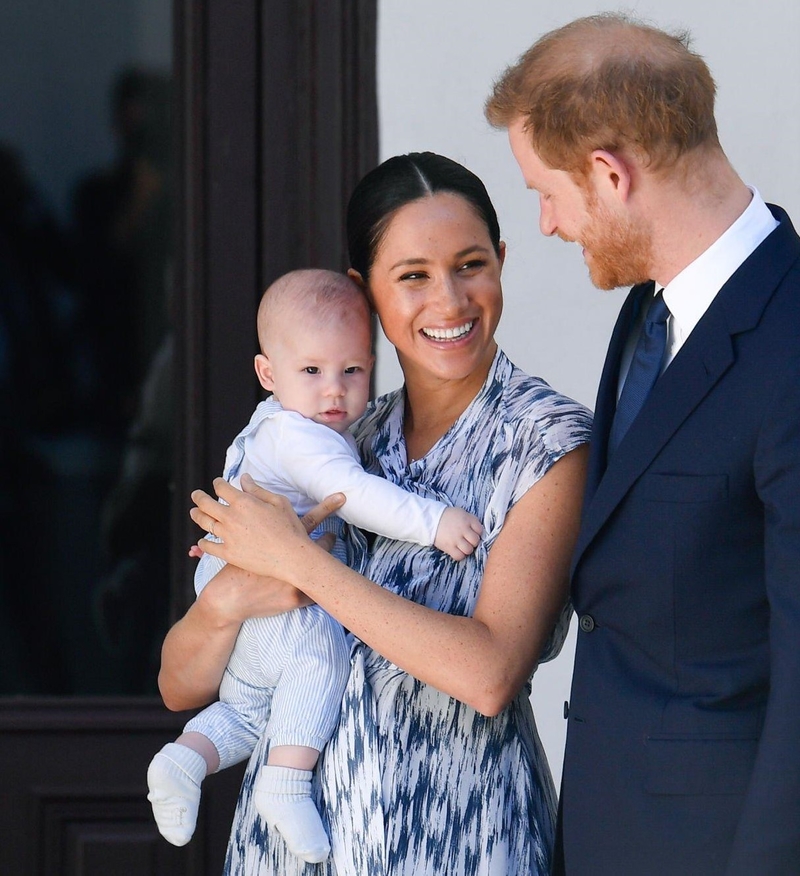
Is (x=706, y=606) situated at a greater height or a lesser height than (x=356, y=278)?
lesser

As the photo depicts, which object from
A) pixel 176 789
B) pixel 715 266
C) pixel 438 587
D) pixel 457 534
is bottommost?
pixel 176 789

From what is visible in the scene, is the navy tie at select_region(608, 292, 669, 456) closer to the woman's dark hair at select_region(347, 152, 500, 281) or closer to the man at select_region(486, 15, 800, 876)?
the man at select_region(486, 15, 800, 876)

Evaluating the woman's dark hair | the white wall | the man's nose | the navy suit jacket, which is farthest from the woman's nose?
the white wall

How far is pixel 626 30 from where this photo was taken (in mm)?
1905

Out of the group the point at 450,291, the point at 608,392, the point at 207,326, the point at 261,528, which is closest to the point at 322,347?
the point at 450,291

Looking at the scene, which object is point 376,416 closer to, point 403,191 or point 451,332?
point 451,332

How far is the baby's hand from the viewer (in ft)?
7.03

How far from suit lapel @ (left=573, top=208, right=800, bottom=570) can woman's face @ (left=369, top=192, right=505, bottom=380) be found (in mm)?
499

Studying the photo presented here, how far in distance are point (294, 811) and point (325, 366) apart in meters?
0.79

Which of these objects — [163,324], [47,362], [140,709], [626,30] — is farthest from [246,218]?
[626,30]

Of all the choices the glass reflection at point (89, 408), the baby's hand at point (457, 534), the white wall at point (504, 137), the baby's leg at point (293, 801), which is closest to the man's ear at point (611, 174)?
the baby's hand at point (457, 534)

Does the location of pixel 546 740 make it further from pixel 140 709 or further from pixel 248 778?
pixel 248 778

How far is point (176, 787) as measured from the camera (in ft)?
7.31

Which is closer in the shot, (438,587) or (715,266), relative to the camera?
(715,266)
